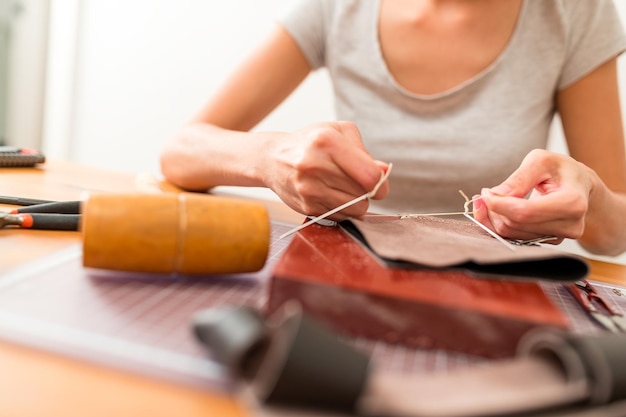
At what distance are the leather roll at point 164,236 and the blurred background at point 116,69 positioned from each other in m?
1.42

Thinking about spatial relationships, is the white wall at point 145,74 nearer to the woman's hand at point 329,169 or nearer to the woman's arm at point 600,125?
the woman's arm at point 600,125

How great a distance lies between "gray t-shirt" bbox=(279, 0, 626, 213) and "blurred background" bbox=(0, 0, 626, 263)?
769mm

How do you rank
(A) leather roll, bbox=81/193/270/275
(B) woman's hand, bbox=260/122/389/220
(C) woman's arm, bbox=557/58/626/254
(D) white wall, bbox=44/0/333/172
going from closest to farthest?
(A) leather roll, bbox=81/193/270/275, (B) woman's hand, bbox=260/122/389/220, (C) woman's arm, bbox=557/58/626/254, (D) white wall, bbox=44/0/333/172

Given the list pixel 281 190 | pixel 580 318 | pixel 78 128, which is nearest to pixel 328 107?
pixel 78 128

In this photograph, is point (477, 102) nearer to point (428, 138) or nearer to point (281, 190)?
point (428, 138)

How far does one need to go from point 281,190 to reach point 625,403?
45 centimetres

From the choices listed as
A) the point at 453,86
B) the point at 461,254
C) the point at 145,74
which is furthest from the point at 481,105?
the point at 145,74

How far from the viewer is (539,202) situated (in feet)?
1.99

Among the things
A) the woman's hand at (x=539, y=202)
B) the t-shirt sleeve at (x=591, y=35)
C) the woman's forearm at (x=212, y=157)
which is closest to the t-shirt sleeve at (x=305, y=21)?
the woman's forearm at (x=212, y=157)

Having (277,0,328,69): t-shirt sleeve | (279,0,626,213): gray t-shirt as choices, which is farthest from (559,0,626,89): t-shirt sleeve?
(277,0,328,69): t-shirt sleeve

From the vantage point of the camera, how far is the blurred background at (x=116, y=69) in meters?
1.93

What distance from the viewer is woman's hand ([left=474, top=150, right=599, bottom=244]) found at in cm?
61

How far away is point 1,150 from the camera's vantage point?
984 mm

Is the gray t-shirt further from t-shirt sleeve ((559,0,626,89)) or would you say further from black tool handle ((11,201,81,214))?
black tool handle ((11,201,81,214))
